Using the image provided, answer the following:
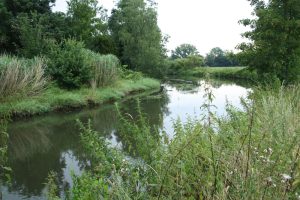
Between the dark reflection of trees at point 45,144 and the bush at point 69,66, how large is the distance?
293 cm

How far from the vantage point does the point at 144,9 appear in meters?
38.8

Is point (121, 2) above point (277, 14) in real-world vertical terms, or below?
above

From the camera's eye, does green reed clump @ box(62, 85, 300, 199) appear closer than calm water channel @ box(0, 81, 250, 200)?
Yes

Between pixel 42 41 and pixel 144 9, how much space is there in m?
20.6

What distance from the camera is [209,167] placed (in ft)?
11.1

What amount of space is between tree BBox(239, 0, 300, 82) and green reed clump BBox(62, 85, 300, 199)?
29.7 feet

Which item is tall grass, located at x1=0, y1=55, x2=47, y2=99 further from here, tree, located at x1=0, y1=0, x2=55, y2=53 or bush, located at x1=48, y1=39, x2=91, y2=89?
tree, located at x1=0, y1=0, x2=55, y2=53

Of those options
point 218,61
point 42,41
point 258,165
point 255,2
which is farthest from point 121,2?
point 258,165

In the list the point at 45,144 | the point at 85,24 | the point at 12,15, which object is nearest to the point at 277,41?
the point at 45,144

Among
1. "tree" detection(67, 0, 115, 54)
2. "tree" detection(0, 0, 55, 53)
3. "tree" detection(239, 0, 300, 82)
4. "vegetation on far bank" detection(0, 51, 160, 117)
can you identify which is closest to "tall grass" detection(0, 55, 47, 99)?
"vegetation on far bank" detection(0, 51, 160, 117)

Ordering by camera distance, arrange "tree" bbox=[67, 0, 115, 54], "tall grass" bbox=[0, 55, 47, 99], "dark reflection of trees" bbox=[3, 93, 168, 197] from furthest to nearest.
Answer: "tree" bbox=[67, 0, 115, 54]
"tall grass" bbox=[0, 55, 47, 99]
"dark reflection of trees" bbox=[3, 93, 168, 197]

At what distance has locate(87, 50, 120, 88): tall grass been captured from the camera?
801 inches

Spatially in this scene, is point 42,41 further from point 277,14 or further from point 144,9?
point 144,9

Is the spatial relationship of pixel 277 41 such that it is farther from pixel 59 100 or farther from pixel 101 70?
pixel 101 70
